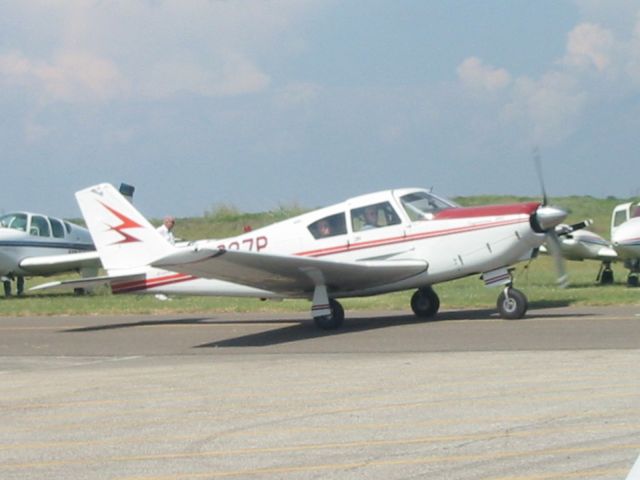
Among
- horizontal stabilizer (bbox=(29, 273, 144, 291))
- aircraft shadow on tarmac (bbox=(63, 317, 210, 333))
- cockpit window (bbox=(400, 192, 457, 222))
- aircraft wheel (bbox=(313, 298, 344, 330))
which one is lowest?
aircraft wheel (bbox=(313, 298, 344, 330))

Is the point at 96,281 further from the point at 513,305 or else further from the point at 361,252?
the point at 513,305

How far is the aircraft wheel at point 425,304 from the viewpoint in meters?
17.5

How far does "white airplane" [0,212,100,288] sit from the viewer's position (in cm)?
2930

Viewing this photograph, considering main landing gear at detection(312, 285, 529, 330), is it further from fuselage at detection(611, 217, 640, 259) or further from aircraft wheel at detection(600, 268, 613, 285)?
aircraft wheel at detection(600, 268, 613, 285)

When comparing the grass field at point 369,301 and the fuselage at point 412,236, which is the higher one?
the fuselage at point 412,236

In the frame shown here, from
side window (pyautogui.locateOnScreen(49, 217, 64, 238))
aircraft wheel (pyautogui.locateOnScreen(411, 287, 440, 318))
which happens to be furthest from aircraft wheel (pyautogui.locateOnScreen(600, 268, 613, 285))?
side window (pyautogui.locateOnScreen(49, 217, 64, 238))

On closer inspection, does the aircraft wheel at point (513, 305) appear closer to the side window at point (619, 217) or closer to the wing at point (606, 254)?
the wing at point (606, 254)

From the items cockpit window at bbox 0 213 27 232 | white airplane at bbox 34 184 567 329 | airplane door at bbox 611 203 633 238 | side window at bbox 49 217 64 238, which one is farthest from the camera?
side window at bbox 49 217 64 238

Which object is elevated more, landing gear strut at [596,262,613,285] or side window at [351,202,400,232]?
side window at [351,202,400,232]

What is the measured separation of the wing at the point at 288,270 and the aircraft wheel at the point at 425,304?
1060 mm

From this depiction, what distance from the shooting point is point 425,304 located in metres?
17.5

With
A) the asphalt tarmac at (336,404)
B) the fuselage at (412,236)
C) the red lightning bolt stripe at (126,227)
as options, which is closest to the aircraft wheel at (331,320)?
the asphalt tarmac at (336,404)

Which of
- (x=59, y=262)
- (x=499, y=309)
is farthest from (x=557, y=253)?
(x=59, y=262)

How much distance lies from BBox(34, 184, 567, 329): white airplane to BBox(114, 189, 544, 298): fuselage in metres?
0.02
